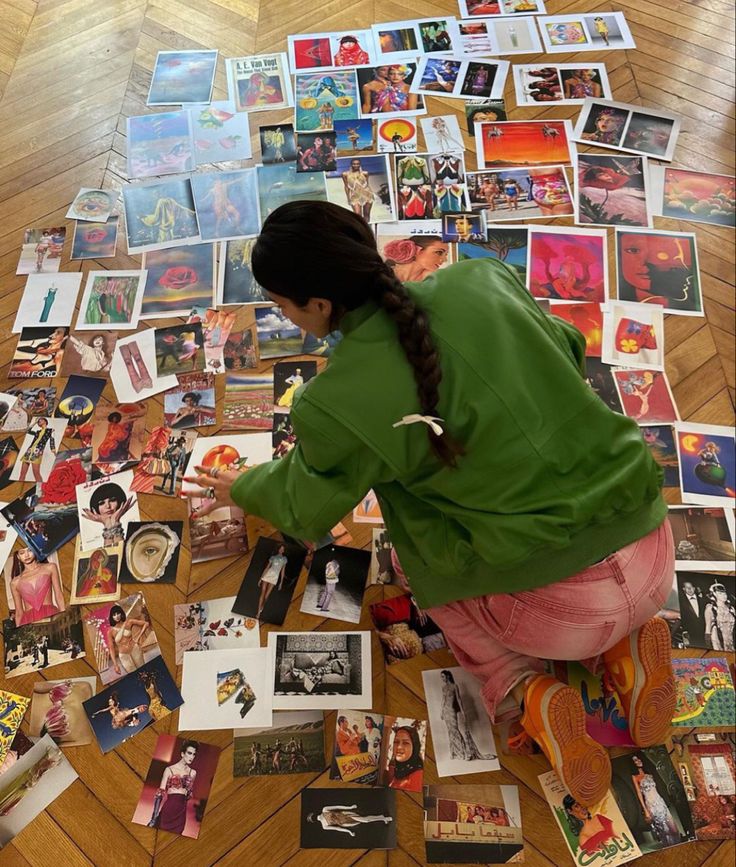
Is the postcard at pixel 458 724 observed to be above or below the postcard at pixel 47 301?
below

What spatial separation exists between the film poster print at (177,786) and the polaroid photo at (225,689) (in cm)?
4

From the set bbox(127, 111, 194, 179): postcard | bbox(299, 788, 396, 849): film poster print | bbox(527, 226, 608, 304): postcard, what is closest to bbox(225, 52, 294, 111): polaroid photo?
bbox(127, 111, 194, 179): postcard

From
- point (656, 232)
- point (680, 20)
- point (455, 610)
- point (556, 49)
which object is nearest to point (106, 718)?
point (455, 610)

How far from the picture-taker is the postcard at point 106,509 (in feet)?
4.52

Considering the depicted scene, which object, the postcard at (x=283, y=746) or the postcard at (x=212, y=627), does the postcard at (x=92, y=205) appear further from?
the postcard at (x=283, y=746)

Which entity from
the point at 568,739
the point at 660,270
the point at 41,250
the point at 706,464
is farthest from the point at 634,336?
the point at 41,250

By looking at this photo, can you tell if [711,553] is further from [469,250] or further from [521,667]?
[469,250]

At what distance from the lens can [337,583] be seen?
4.29ft

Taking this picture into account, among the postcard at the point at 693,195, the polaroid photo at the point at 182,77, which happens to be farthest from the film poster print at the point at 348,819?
the polaroid photo at the point at 182,77

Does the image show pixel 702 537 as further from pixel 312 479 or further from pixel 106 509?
pixel 106 509

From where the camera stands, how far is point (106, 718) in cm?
121

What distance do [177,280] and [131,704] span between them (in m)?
0.92

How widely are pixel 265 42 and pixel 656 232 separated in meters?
1.20

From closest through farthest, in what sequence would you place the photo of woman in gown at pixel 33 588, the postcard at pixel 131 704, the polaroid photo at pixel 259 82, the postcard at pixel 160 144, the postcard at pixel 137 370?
the postcard at pixel 131 704, the photo of woman in gown at pixel 33 588, the postcard at pixel 137 370, the postcard at pixel 160 144, the polaroid photo at pixel 259 82
